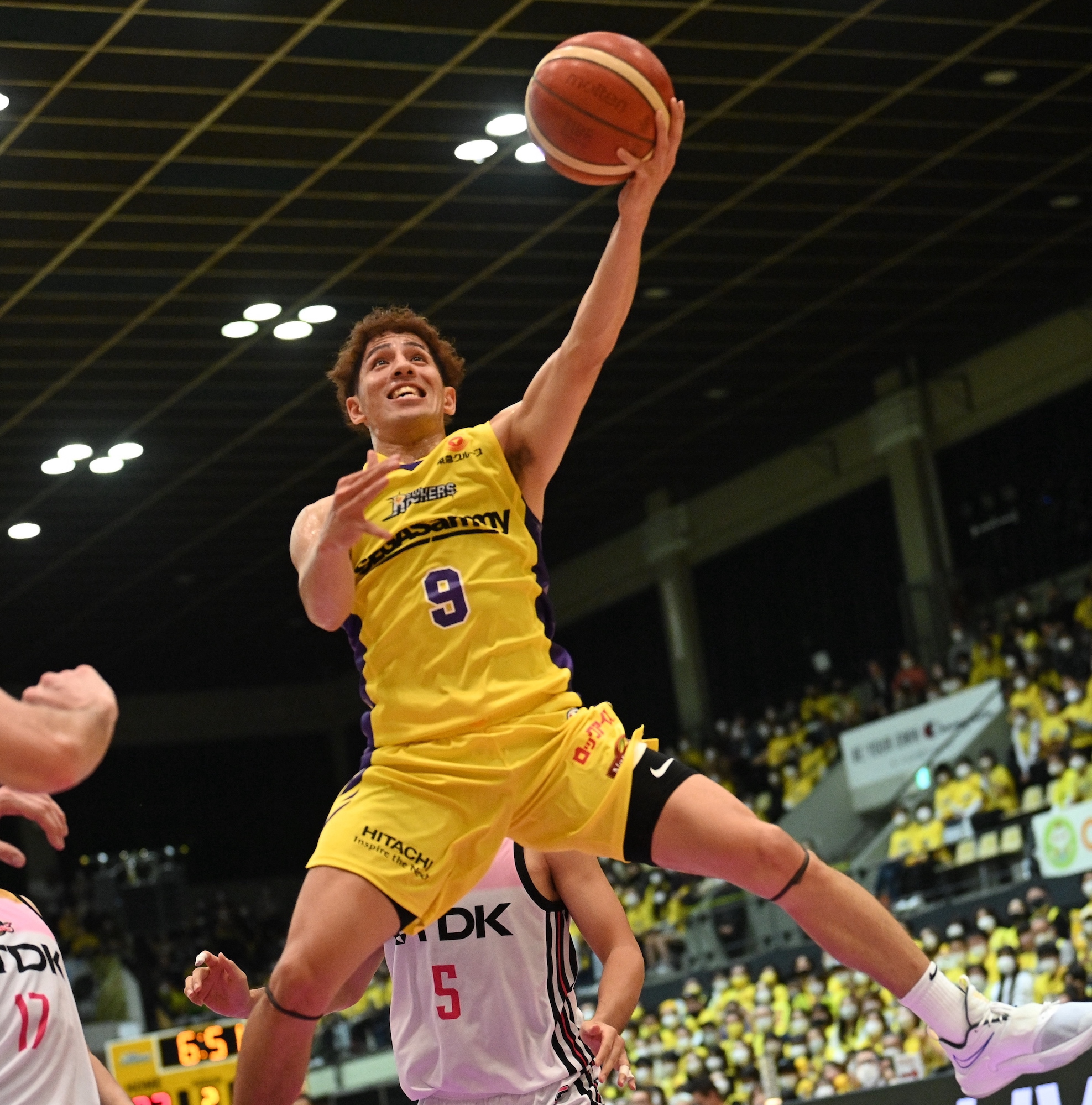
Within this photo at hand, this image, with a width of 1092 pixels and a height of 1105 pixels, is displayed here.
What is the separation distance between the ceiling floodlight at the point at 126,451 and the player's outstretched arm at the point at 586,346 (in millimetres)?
17490

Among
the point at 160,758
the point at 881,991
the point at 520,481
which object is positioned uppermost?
the point at 160,758

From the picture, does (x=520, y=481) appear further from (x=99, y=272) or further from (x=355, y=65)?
(x=99, y=272)

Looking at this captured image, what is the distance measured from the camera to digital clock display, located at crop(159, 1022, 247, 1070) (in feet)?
32.5

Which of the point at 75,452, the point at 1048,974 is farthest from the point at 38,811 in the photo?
the point at 75,452

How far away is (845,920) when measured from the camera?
504 cm

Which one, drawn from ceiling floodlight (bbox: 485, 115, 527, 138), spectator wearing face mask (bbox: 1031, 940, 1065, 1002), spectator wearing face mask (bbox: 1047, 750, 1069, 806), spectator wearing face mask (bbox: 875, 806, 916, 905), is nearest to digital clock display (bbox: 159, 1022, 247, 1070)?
spectator wearing face mask (bbox: 1031, 940, 1065, 1002)

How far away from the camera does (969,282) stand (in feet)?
72.3

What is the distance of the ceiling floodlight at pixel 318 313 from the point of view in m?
19.0

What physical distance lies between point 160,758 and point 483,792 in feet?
105

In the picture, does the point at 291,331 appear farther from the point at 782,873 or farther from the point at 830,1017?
the point at 782,873

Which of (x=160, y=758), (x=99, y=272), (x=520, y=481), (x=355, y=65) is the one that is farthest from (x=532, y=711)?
(x=160, y=758)

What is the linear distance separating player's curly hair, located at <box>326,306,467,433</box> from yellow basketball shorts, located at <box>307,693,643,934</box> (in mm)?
1288

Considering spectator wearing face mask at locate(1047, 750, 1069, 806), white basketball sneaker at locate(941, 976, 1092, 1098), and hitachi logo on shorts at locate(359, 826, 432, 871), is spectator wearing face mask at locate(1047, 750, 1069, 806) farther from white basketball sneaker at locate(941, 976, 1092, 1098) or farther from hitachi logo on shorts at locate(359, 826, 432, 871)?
hitachi logo on shorts at locate(359, 826, 432, 871)

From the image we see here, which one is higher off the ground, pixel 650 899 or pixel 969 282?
pixel 969 282
